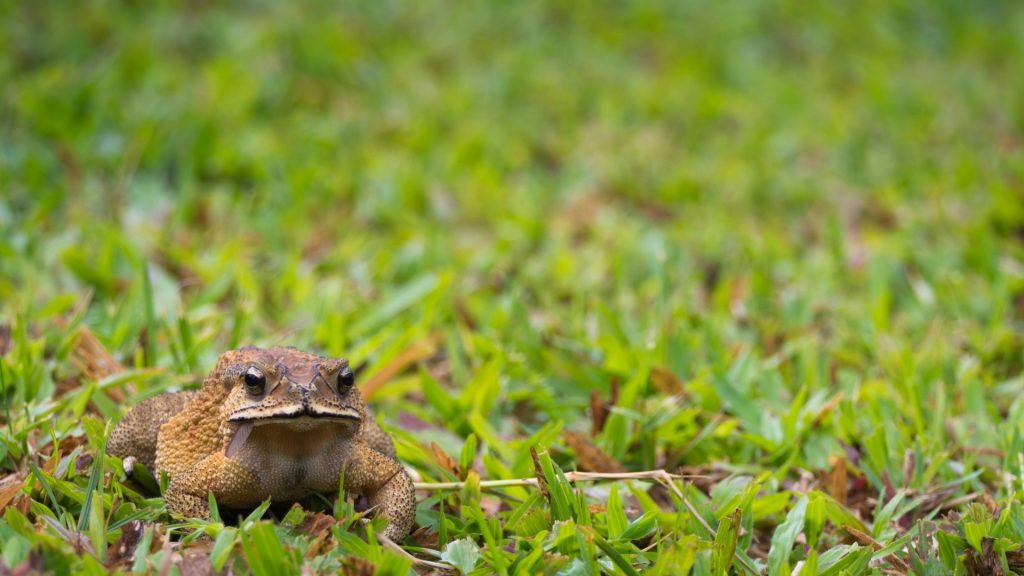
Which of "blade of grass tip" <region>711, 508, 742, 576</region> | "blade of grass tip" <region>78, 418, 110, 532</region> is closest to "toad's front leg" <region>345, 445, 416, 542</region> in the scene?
"blade of grass tip" <region>78, 418, 110, 532</region>

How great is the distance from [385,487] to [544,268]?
6.58 feet

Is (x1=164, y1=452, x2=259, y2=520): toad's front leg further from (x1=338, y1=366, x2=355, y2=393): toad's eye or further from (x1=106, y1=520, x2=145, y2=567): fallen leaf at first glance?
(x1=338, y1=366, x2=355, y2=393): toad's eye

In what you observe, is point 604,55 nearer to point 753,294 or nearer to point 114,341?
point 753,294

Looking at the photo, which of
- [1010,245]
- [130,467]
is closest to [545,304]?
[130,467]

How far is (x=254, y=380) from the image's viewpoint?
207 cm

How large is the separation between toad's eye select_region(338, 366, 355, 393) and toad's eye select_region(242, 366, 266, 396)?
15 cm

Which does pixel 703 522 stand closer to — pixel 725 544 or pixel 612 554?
pixel 725 544

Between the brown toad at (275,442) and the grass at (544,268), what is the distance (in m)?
0.08

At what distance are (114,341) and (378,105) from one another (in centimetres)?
268

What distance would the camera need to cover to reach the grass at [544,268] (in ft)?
7.72

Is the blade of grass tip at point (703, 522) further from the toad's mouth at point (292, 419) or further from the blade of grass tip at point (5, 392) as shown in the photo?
the blade of grass tip at point (5, 392)

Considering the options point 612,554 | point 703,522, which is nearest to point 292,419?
point 612,554

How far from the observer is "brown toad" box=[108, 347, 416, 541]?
6.73ft

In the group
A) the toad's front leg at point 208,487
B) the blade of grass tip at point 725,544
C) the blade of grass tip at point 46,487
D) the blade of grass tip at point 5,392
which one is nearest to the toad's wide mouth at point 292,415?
the toad's front leg at point 208,487
